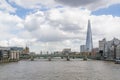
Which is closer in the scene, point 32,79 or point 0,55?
point 32,79

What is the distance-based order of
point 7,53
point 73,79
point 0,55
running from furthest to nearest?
point 7,53
point 0,55
point 73,79

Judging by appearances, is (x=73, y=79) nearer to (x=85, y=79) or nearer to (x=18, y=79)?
(x=85, y=79)

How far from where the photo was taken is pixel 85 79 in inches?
2383

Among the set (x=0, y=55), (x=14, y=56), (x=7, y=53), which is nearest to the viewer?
(x=0, y=55)

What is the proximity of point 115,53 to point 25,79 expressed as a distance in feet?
454

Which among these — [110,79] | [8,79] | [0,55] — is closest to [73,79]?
[110,79]

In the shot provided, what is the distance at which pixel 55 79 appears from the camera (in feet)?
198

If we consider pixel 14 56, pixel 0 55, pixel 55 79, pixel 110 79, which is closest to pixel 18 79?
pixel 55 79

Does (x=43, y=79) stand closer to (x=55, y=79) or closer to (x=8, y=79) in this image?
(x=55, y=79)

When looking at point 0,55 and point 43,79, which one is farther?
point 0,55

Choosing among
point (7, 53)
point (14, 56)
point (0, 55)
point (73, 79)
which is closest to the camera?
point (73, 79)

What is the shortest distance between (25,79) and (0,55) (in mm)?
110907

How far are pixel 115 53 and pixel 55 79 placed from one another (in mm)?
136530

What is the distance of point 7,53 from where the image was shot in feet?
604
